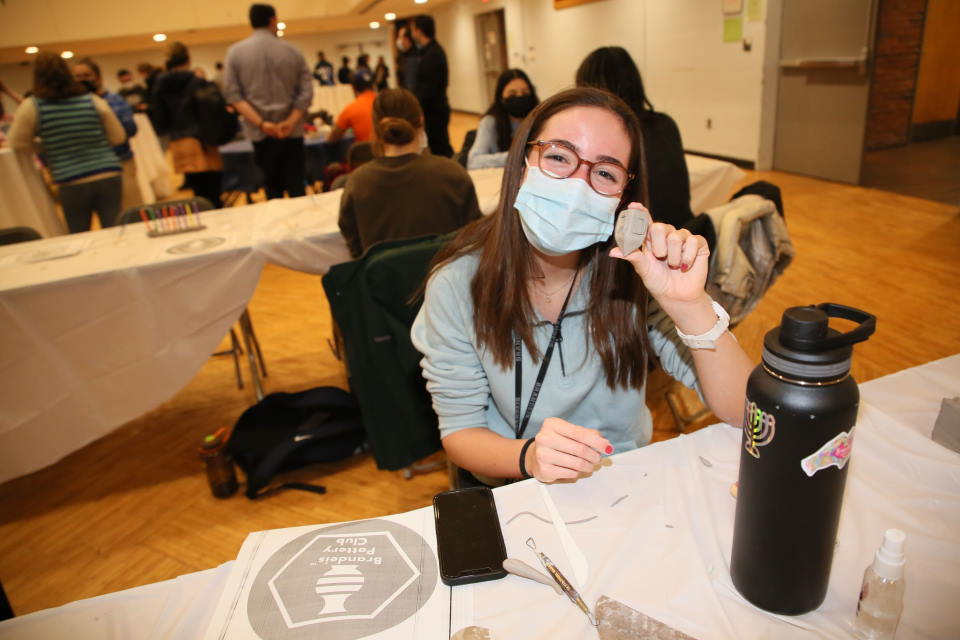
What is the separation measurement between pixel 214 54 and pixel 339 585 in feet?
48.3

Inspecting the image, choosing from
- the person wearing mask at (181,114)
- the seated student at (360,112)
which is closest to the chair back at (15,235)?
the person wearing mask at (181,114)

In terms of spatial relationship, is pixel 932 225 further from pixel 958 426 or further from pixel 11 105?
pixel 11 105

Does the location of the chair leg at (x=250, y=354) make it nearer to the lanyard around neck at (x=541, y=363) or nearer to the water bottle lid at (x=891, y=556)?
the lanyard around neck at (x=541, y=363)

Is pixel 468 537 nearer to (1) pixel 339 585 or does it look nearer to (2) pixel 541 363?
(1) pixel 339 585

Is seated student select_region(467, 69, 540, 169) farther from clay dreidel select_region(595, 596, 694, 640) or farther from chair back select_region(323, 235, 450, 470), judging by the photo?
clay dreidel select_region(595, 596, 694, 640)

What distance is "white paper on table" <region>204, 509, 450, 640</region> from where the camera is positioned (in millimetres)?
693

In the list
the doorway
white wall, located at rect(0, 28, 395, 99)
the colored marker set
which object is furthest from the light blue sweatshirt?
white wall, located at rect(0, 28, 395, 99)

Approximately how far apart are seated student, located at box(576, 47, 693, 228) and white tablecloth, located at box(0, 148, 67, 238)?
446 cm

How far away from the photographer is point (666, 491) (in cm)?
88

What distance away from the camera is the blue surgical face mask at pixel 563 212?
1.05 metres

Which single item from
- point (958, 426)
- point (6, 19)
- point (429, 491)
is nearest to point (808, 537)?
point (958, 426)

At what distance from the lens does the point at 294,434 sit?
7.50 ft

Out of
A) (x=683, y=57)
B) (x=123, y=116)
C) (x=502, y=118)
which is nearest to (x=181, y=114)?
(x=123, y=116)

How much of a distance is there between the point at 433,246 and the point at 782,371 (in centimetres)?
133
